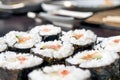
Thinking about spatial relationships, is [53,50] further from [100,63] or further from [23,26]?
[23,26]

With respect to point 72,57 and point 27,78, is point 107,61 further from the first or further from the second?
point 27,78

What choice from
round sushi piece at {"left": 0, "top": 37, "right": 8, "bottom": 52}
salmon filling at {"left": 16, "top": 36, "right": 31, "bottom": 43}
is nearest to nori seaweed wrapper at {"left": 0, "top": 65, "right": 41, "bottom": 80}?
round sushi piece at {"left": 0, "top": 37, "right": 8, "bottom": 52}

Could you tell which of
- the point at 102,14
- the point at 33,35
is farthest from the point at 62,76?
the point at 102,14

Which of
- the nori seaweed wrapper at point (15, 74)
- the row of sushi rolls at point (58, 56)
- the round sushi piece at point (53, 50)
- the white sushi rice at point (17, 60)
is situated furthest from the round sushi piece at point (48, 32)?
the nori seaweed wrapper at point (15, 74)

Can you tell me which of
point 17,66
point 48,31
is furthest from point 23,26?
point 17,66

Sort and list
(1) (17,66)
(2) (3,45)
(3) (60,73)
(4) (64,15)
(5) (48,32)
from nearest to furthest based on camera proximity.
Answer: (3) (60,73)
(1) (17,66)
(2) (3,45)
(5) (48,32)
(4) (64,15)

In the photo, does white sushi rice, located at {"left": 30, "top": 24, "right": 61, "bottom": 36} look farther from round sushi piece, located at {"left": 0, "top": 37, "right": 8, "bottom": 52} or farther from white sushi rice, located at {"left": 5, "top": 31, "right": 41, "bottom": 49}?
round sushi piece, located at {"left": 0, "top": 37, "right": 8, "bottom": 52}
